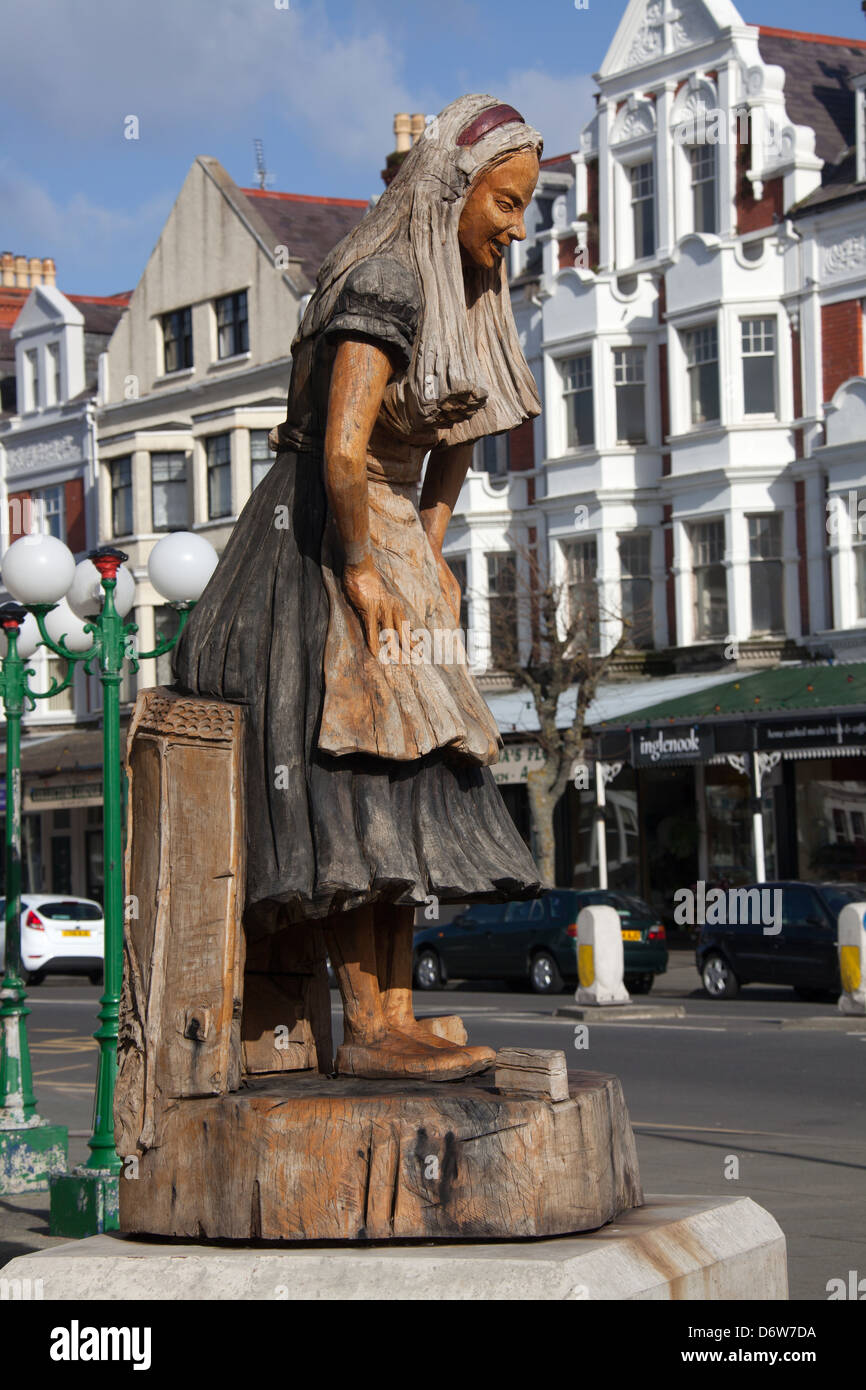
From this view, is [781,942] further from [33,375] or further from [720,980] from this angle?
[33,375]

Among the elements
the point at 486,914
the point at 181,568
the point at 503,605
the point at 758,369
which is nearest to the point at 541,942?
the point at 486,914

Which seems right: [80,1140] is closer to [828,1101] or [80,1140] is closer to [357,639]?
[828,1101]

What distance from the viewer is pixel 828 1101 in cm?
1345

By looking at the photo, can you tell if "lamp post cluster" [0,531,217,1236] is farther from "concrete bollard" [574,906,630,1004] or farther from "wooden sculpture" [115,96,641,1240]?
"concrete bollard" [574,906,630,1004]

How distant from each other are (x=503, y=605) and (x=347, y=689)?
97.8ft

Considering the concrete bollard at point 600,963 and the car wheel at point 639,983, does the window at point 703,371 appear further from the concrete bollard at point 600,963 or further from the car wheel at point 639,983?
the concrete bollard at point 600,963

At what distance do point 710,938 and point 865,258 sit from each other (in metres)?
12.2

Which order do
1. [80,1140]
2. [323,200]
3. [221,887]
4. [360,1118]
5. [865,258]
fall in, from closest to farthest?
[360,1118] < [221,887] < [80,1140] < [865,258] < [323,200]

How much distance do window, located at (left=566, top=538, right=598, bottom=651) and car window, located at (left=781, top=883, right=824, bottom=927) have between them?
8.68 m

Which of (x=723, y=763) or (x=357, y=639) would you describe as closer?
(x=357, y=639)

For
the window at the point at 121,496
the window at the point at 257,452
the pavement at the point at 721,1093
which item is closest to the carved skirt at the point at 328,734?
the pavement at the point at 721,1093

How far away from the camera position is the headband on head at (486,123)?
491 centimetres

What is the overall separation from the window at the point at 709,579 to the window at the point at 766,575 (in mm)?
624
